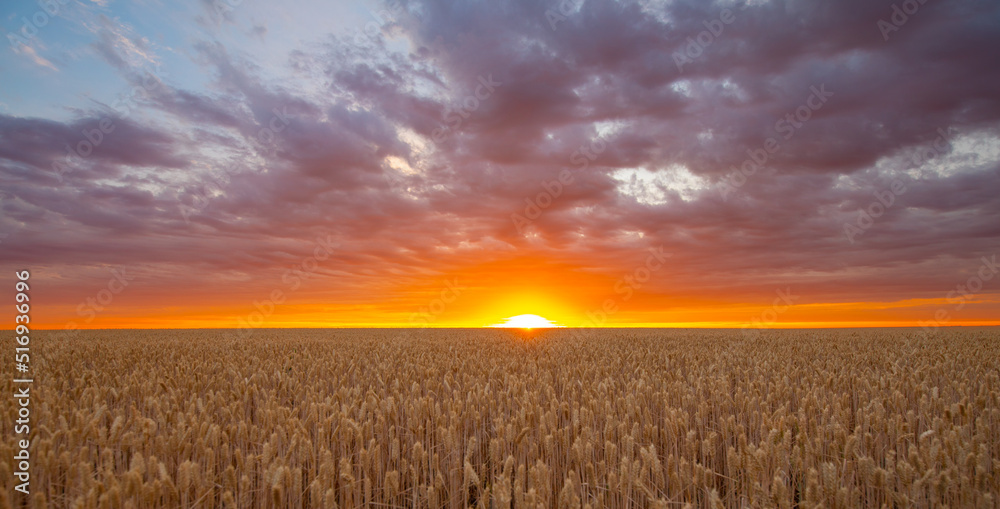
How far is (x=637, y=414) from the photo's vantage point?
207 inches

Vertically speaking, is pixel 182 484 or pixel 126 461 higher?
pixel 182 484

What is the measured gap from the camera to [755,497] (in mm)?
3281

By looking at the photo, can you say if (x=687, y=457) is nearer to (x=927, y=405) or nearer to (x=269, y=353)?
(x=927, y=405)

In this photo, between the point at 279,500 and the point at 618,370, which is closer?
the point at 279,500

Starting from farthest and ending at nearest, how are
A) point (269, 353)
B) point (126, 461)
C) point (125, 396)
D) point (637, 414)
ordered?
1. point (269, 353)
2. point (125, 396)
3. point (637, 414)
4. point (126, 461)

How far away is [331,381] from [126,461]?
3623 millimetres

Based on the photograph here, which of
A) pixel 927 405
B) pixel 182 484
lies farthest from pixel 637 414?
pixel 182 484

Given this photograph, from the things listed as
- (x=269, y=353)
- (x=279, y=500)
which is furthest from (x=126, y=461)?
(x=269, y=353)

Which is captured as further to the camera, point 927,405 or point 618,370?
point 618,370

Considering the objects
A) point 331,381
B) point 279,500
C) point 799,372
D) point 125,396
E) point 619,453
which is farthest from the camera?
point 799,372

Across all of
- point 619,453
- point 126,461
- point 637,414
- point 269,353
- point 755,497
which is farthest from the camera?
point 269,353

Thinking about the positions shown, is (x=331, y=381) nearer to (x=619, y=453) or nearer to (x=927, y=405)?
(x=619, y=453)

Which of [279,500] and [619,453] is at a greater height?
[279,500]

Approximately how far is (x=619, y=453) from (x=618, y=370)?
460cm
